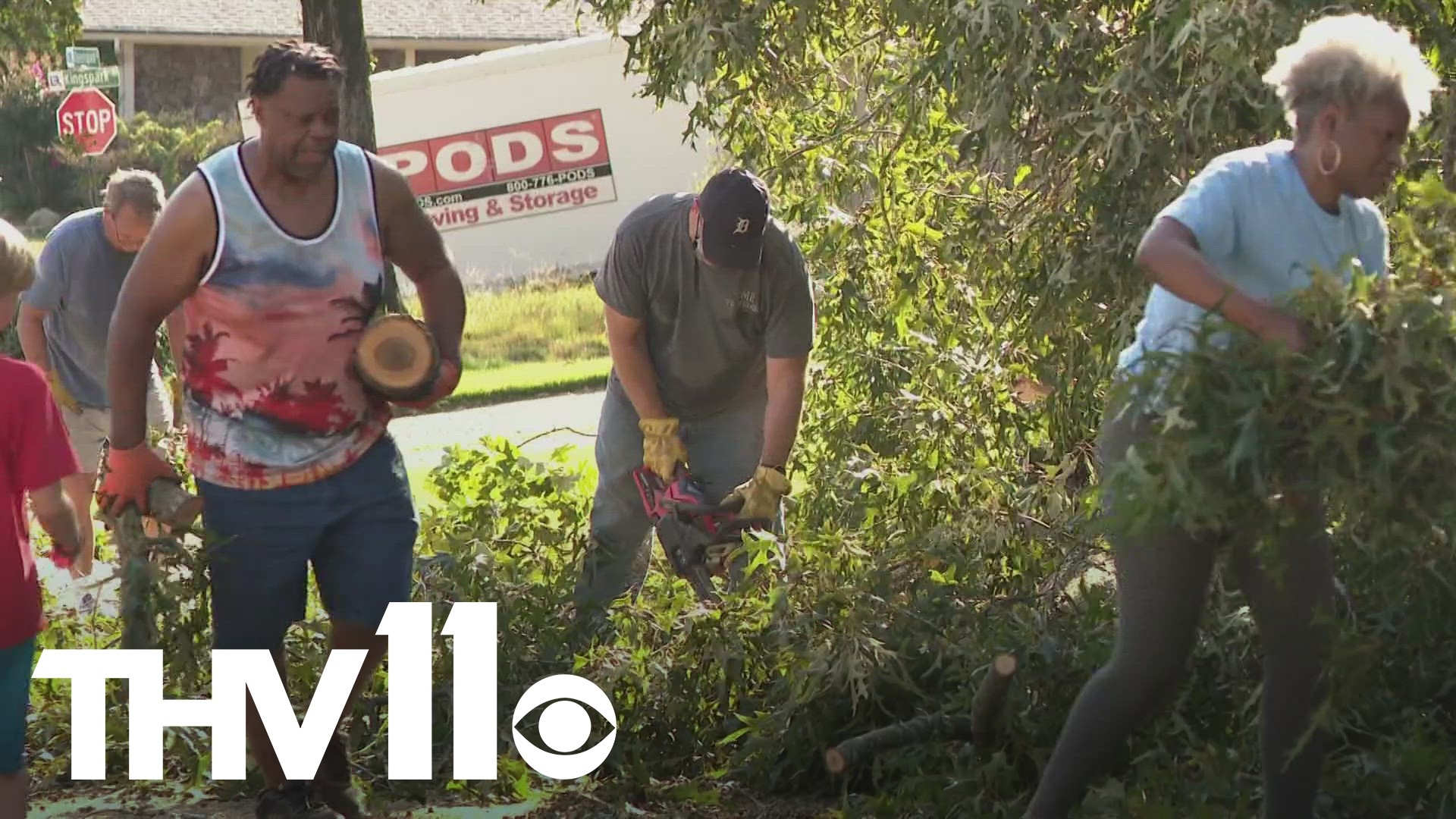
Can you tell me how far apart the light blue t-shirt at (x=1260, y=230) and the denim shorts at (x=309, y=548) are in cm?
175

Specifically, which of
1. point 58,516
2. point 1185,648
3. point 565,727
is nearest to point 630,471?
point 565,727

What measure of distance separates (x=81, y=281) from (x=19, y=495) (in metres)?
3.24

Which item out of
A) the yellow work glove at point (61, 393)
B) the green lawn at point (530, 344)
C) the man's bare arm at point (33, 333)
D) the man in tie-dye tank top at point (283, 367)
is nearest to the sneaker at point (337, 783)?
the man in tie-dye tank top at point (283, 367)

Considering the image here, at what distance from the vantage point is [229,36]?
3297 centimetres

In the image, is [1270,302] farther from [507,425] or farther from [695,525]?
[507,425]

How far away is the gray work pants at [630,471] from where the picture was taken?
5789 millimetres

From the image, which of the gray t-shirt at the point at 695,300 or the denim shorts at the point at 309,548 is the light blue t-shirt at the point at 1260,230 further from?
the gray t-shirt at the point at 695,300

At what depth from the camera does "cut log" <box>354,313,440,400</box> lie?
4.12 m

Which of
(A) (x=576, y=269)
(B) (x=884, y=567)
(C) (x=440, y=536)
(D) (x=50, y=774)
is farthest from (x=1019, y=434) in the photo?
(A) (x=576, y=269)

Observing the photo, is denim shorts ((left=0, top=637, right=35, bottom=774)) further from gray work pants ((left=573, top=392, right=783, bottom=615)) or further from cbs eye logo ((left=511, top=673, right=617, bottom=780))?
gray work pants ((left=573, top=392, right=783, bottom=615))

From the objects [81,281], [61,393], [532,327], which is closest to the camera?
[81,281]

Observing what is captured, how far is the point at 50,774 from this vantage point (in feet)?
16.7

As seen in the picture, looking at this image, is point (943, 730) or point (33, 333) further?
point (33, 333)

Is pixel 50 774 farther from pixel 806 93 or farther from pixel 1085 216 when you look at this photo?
pixel 806 93
